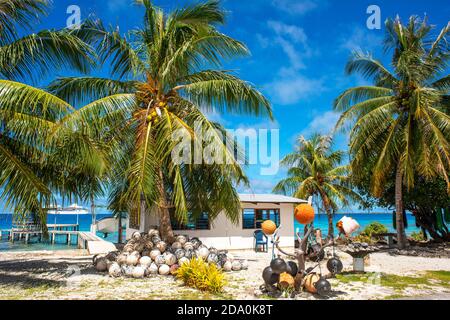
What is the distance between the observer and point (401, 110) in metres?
16.2

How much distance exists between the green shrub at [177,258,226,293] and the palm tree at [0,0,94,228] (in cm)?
355

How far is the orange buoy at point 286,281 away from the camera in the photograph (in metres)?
7.50

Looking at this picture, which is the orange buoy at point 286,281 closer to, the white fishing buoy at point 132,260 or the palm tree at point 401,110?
the white fishing buoy at point 132,260

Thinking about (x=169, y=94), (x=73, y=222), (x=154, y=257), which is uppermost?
(x=169, y=94)

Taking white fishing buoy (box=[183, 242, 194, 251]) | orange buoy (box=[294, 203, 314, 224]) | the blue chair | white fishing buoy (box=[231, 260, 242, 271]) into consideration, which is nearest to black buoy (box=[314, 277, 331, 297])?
orange buoy (box=[294, 203, 314, 224])

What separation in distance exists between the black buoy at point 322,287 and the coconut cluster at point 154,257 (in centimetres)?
346

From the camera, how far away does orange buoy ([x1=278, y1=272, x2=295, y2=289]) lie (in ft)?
24.6

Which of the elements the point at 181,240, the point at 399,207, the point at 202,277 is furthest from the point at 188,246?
the point at 399,207

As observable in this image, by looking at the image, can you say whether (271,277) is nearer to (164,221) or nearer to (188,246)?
(188,246)

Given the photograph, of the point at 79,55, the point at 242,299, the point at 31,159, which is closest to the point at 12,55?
the point at 79,55

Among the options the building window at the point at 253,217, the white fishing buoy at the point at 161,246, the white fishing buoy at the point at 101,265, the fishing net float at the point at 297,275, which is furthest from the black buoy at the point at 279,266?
the building window at the point at 253,217

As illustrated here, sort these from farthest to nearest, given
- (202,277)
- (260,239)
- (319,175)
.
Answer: (319,175), (260,239), (202,277)

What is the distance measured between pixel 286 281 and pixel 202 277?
181cm

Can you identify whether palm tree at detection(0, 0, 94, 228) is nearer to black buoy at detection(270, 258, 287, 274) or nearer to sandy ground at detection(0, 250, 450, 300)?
sandy ground at detection(0, 250, 450, 300)
